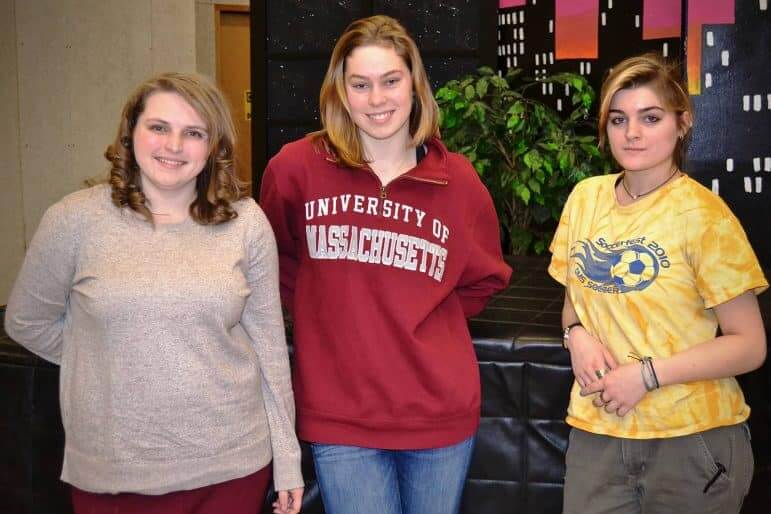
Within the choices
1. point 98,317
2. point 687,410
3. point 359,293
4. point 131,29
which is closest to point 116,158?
point 98,317

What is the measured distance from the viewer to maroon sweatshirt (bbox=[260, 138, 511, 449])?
5.31ft

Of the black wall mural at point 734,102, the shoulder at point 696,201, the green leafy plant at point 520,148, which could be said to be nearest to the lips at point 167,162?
the shoulder at point 696,201

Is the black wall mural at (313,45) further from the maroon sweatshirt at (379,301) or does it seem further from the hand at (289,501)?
the hand at (289,501)

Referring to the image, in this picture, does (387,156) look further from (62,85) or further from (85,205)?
(62,85)

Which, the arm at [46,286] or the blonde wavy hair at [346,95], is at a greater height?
the blonde wavy hair at [346,95]

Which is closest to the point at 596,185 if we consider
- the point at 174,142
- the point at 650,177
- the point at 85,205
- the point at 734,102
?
the point at 650,177

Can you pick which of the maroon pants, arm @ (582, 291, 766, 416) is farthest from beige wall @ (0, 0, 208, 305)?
arm @ (582, 291, 766, 416)

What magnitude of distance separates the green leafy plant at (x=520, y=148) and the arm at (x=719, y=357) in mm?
2446

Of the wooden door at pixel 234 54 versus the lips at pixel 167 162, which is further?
the wooden door at pixel 234 54

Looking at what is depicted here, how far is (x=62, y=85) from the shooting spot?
6320mm

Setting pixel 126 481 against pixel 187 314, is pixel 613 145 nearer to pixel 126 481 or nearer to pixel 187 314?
pixel 187 314

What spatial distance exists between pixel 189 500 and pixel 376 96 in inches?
31.6

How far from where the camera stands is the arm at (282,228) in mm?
1765

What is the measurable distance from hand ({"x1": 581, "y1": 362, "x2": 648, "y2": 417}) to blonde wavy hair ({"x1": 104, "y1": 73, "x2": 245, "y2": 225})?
0.75 m
